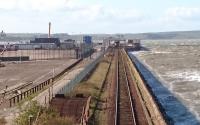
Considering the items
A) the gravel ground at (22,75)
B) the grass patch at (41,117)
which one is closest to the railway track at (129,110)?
the grass patch at (41,117)

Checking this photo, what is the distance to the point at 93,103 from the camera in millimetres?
33750

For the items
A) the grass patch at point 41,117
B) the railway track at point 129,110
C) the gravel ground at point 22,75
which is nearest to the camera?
the grass patch at point 41,117

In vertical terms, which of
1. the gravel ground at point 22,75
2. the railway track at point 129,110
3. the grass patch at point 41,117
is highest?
the grass patch at point 41,117

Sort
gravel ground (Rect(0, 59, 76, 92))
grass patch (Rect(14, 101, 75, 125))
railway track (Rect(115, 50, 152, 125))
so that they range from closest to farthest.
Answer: grass patch (Rect(14, 101, 75, 125)), railway track (Rect(115, 50, 152, 125)), gravel ground (Rect(0, 59, 76, 92))

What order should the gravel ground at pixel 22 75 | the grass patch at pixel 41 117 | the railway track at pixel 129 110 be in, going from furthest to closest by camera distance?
the gravel ground at pixel 22 75 < the railway track at pixel 129 110 < the grass patch at pixel 41 117

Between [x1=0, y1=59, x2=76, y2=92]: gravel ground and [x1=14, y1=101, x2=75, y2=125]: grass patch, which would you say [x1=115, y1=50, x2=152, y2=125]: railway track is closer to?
[x1=14, y1=101, x2=75, y2=125]: grass patch

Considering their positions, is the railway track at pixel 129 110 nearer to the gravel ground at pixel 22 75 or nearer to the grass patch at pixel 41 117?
the grass patch at pixel 41 117

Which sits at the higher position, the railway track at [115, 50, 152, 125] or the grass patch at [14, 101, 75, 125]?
the grass patch at [14, 101, 75, 125]

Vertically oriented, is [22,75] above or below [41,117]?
below

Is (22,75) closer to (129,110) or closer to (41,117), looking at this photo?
(129,110)

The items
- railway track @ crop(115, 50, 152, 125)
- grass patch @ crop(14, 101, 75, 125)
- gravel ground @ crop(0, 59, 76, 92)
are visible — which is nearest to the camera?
grass patch @ crop(14, 101, 75, 125)

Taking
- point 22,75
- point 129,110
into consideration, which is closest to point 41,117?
point 129,110

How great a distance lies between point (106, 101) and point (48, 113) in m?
12.3

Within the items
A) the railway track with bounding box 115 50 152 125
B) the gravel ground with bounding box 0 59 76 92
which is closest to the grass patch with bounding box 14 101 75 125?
the railway track with bounding box 115 50 152 125
